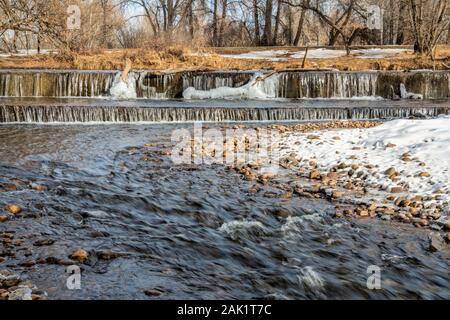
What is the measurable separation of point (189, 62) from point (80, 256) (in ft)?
60.3

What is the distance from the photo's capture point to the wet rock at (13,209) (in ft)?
18.2

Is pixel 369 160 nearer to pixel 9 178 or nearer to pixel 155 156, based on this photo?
pixel 155 156

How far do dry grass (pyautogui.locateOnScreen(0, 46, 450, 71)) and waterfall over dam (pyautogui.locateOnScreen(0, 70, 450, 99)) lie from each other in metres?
1.86

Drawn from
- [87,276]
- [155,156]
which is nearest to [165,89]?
[155,156]

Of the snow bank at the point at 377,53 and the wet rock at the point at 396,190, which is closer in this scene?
the wet rock at the point at 396,190

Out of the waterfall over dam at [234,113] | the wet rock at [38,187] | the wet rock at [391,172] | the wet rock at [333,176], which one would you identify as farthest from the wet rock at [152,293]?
the waterfall over dam at [234,113]

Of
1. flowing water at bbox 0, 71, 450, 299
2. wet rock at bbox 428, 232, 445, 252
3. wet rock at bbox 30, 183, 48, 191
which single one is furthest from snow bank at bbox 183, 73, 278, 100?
wet rock at bbox 428, 232, 445, 252

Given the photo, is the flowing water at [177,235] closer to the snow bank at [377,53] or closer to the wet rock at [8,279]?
the wet rock at [8,279]

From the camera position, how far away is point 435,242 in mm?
5055

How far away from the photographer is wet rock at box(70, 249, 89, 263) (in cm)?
441

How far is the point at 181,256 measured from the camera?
15.3ft

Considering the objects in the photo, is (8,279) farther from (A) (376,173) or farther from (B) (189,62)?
(B) (189,62)

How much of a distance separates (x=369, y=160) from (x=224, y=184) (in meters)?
2.59

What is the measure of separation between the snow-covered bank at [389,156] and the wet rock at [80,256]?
13.2 ft
